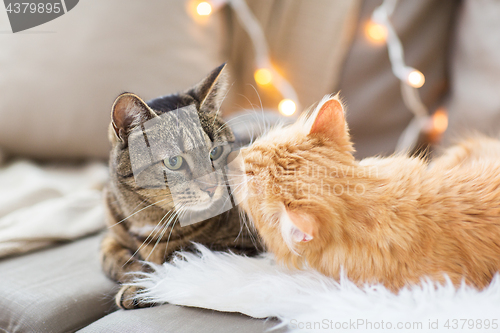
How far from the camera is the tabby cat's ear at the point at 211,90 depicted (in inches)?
32.0

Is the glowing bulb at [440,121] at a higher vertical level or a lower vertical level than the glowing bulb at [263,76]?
lower

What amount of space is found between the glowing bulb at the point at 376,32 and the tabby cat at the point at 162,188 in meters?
0.63

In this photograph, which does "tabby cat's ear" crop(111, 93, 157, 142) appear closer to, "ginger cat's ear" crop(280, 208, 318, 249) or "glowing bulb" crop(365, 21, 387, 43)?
"ginger cat's ear" crop(280, 208, 318, 249)

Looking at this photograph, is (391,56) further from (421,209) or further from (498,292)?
(498,292)

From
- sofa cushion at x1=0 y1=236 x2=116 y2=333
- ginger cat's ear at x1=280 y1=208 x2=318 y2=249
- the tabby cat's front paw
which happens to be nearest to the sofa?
sofa cushion at x1=0 y1=236 x2=116 y2=333

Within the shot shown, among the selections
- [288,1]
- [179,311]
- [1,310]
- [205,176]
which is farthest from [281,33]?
[1,310]

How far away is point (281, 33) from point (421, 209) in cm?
96

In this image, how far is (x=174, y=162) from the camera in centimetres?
75

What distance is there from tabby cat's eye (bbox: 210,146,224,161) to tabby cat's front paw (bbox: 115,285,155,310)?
13.8 inches

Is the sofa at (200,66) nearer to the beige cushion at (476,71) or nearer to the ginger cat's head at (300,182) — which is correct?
the beige cushion at (476,71)

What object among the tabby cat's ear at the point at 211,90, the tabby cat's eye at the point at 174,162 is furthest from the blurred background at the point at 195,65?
the tabby cat's eye at the point at 174,162

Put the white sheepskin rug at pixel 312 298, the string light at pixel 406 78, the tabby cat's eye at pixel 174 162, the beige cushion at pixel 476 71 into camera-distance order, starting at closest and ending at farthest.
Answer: the white sheepskin rug at pixel 312 298
the tabby cat's eye at pixel 174 162
the beige cushion at pixel 476 71
the string light at pixel 406 78

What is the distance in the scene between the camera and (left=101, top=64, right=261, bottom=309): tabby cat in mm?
729

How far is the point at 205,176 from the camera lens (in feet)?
2.50
